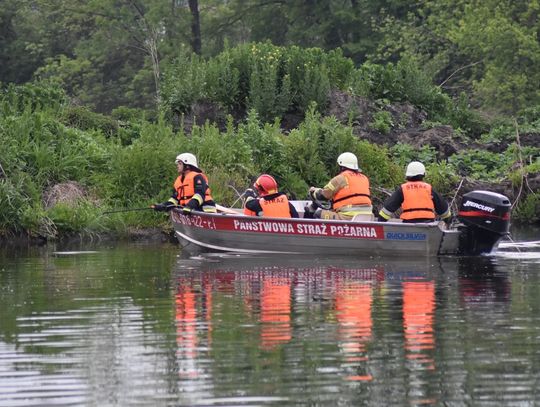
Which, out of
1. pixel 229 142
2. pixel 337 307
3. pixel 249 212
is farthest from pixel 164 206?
pixel 337 307

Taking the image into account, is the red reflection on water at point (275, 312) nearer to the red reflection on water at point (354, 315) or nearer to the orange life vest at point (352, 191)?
the red reflection on water at point (354, 315)

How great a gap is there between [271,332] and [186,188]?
10172 millimetres

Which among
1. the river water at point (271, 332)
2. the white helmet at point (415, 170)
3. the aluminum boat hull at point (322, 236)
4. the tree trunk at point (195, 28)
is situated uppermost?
the tree trunk at point (195, 28)

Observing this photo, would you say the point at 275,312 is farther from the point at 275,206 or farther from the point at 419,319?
the point at 275,206

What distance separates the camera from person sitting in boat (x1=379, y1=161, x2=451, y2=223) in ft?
77.3

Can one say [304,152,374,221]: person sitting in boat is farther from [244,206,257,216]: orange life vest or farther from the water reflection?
[244,206,257,216]: orange life vest

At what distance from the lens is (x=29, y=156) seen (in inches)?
1148

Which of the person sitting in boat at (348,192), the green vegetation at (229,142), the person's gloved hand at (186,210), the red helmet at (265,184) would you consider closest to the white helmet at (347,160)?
the person sitting in boat at (348,192)

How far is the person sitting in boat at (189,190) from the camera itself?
24.9 m

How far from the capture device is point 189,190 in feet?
82.7

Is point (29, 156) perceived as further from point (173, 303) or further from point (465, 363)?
point (465, 363)

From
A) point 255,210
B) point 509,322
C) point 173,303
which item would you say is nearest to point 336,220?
point 255,210

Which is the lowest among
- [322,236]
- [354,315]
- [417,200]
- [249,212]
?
[354,315]

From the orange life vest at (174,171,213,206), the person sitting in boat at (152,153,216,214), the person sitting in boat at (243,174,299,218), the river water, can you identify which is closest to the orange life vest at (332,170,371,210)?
the person sitting in boat at (243,174,299,218)
